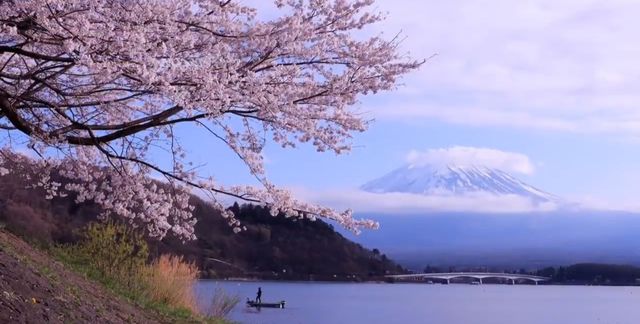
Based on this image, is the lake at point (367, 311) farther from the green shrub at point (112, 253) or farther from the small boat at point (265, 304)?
the green shrub at point (112, 253)

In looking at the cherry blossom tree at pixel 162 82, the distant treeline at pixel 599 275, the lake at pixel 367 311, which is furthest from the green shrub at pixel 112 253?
the distant treeline at pixel 599 275

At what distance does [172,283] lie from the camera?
54.6 ft

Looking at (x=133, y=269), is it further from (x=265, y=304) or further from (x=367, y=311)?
(x=367, y=311)

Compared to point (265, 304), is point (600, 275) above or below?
above

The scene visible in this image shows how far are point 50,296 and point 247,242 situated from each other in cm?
3300

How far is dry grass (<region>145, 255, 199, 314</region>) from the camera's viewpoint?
16.1 metres

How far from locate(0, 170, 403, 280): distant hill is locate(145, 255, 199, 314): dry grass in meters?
0.53

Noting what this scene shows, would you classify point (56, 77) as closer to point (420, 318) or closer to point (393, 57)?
point (393, 57)

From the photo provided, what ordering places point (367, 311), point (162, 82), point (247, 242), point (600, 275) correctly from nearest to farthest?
point (162, 82) → point (367, 311) → point (247, 242) → point (600, 275)

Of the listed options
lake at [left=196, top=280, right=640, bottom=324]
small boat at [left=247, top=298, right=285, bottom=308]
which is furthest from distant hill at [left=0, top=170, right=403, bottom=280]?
small boat at [left=247, top=298, right=285, bottom=308]

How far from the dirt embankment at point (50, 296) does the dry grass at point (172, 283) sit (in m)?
2.41

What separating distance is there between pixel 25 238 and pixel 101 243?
1280 mm

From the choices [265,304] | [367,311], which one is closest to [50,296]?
[265,304]

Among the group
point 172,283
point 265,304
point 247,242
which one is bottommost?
point 172,283
